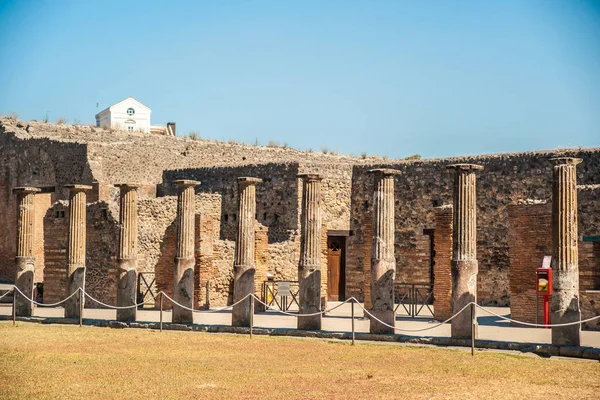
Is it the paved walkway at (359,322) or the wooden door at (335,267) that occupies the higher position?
the wooden door at (335,267)

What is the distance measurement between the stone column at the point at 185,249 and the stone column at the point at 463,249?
675cm

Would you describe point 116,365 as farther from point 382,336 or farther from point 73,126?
point 73,126

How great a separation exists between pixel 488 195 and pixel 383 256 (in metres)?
8.07

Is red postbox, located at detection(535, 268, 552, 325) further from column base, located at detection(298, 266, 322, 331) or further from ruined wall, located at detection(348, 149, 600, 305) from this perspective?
ruined wall, located at detection(348, 149, 600, 305)

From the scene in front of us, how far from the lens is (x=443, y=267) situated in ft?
80.4

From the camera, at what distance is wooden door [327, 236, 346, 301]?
31297 mm

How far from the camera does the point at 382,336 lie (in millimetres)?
20469

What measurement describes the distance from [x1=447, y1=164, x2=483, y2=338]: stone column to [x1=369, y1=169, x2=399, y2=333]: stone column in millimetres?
1517

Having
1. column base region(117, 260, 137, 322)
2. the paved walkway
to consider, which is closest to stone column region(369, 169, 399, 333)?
the paved walkway

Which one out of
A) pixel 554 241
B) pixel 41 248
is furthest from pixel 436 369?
pixel 41 248

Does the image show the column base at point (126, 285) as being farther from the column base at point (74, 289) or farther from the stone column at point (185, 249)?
the stone column at point (185, 249)

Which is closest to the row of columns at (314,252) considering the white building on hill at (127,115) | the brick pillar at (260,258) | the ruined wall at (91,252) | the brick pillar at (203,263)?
the ruined wall at (91,252)

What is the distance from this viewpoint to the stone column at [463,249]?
19953mm

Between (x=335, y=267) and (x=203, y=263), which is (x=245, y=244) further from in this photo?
(x=335, y=267)
